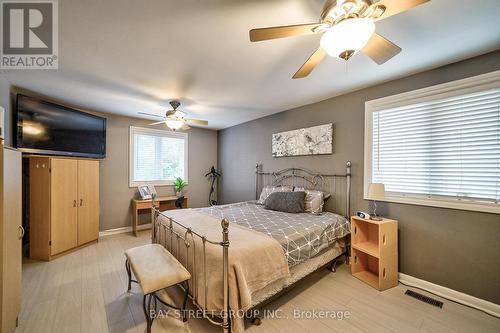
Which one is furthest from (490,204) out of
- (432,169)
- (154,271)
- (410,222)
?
(154,271)

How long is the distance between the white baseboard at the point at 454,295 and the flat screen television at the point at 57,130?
5.41m

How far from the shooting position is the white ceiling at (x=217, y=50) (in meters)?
1.43

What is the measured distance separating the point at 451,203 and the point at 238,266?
8.00 feet

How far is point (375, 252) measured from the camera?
2295 mm

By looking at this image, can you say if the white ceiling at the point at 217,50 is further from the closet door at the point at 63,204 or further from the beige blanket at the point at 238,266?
the beige blanket at the point at 238,266

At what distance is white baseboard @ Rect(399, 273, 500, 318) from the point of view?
73.6 inches

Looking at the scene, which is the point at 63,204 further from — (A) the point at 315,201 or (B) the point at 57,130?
(A) the point at 315,201

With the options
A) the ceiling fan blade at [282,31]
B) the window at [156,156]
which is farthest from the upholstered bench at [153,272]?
the window at [156,156]

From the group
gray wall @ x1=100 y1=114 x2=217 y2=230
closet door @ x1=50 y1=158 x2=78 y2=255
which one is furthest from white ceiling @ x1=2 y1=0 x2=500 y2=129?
closet door @ x1=50 y1=158 x2=78 y2=255

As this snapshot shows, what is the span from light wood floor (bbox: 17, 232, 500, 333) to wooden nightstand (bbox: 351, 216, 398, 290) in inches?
5.1

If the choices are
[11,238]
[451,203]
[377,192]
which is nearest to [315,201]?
[377,192]

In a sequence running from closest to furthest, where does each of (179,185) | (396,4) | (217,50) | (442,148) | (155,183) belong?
(396,4) → (217,50) → (442,148) → (155,183) → (179,185)

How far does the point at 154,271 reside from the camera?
5.46 ft

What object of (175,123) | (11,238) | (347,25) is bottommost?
(11,238)
